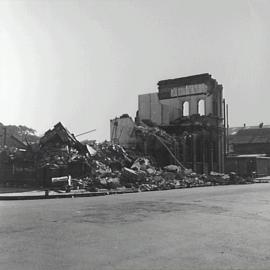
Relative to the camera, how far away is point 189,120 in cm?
4188

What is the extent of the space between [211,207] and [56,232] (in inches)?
262

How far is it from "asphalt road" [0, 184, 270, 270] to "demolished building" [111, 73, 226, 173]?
26.3 m

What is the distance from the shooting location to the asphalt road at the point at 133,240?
5.83m

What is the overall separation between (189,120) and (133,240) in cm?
3506

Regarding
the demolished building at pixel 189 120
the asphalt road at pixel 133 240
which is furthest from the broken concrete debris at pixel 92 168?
the asphalt road at pixel 133 240

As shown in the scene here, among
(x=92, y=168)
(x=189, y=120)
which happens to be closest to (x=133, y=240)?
(x=92, y=168)

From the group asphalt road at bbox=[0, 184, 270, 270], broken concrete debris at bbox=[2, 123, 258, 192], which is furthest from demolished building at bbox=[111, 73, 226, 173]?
asphalt road at bbox=[0, 184, 270, 270]

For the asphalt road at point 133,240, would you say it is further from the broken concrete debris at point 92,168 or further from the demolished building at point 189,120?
the demolished building at point 189,120

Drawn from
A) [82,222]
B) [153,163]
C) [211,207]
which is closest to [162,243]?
[82,222]

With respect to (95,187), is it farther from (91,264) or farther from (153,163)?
(91,264)

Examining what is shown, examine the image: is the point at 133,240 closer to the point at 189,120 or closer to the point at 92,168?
the point at 92,168

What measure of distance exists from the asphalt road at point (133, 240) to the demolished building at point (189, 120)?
86.4ft

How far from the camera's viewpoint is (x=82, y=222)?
31.7 feet

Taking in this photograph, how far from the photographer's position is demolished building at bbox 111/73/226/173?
39719 mm
